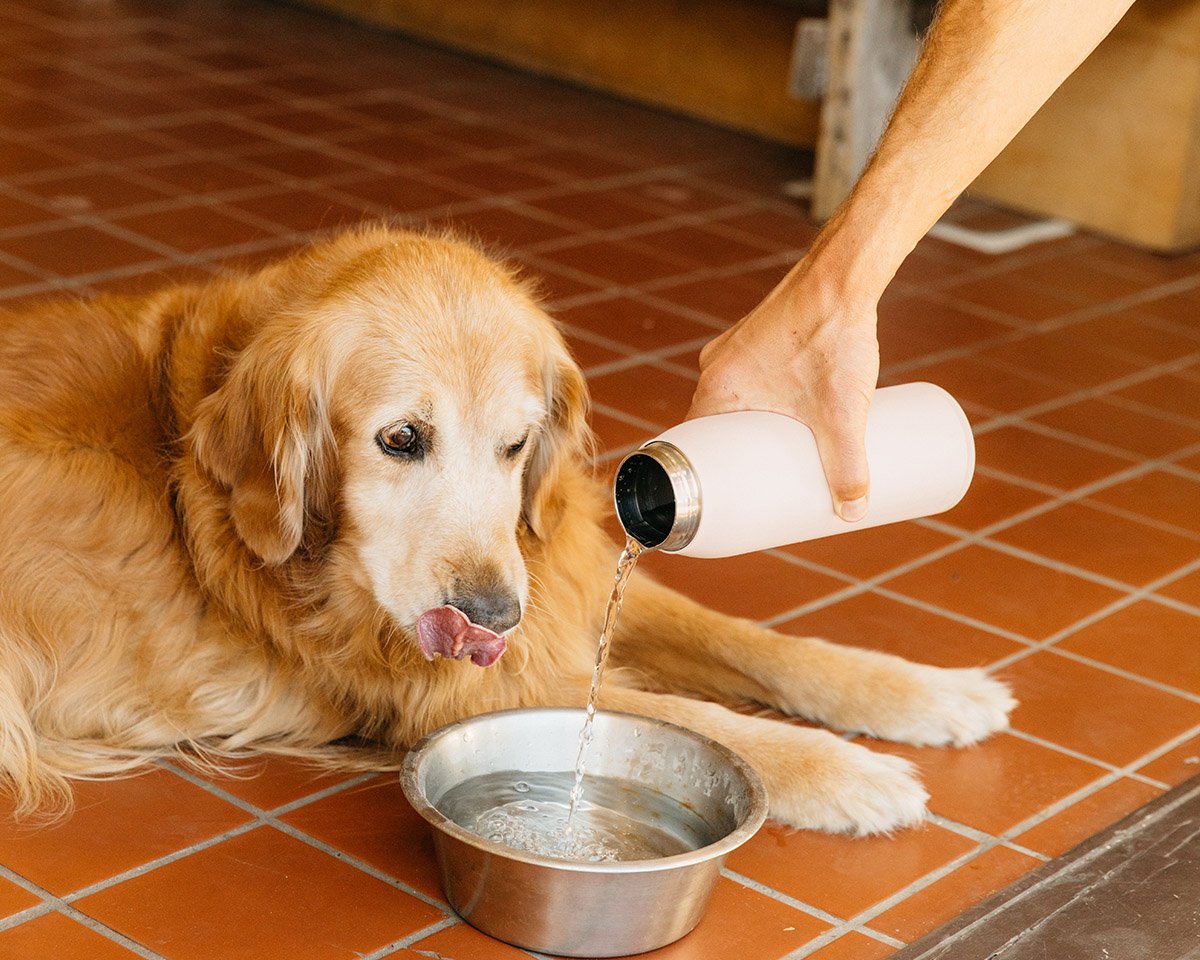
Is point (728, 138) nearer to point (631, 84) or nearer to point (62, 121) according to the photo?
point (631, 84)

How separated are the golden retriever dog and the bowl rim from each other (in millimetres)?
170

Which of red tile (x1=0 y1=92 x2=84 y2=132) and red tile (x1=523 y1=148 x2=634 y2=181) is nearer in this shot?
red tile (x1=0 y1=92 x2=84 y2=132)

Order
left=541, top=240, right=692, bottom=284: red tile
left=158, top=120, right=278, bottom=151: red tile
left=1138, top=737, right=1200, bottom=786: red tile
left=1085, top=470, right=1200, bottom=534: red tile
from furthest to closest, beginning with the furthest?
left=158, top=120, right=278, bottom=151: red tile < left=541, top=240, right=692, bottom=284: red tile < left=1085, top=470, right=1200, bottom=534: red tile < left=1138, top=737, right=1200, bottom=786: red tile

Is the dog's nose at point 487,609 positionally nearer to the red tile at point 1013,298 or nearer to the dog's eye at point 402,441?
the dog's eye at point 402,441

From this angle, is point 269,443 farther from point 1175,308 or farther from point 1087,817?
point 1175,308

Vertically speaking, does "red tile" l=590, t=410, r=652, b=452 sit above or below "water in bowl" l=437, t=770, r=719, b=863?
above

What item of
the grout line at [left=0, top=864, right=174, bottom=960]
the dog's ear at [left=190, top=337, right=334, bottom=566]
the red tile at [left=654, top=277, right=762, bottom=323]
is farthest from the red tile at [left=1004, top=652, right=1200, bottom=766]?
the red tile at [left=654, top=277, right=762, bottom=323]

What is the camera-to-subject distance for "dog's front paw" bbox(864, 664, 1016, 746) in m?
2.98

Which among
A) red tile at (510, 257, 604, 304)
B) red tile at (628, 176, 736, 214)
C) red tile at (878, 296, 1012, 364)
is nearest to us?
red tile at (878, 296, 1012, 364)

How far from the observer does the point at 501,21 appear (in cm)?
798

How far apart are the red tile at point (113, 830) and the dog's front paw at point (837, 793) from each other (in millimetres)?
817

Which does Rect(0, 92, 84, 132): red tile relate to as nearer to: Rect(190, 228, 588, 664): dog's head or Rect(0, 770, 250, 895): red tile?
Rect(190, 228, 588, 664): dog's head

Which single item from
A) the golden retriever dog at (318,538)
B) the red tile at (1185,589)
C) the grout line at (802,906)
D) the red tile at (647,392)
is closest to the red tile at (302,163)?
the red tile at (647,392)

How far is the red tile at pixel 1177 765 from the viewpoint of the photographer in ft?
9.66
